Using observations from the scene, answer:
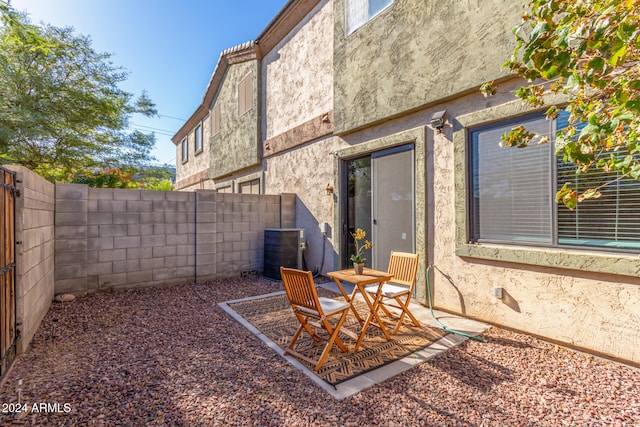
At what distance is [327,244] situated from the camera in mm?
6891

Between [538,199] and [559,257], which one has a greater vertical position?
[538,199]

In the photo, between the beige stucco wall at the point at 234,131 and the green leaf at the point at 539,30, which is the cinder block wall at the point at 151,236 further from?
the green leaf at the point at 539,30

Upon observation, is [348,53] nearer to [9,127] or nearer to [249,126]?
[249,126]

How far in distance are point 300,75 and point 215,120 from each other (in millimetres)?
6763

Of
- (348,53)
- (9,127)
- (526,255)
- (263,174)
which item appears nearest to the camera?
(526,255)

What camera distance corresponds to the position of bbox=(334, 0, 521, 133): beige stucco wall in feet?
12.7

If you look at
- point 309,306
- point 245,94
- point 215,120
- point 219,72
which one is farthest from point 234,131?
point 309,306

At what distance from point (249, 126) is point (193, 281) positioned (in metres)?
5.57

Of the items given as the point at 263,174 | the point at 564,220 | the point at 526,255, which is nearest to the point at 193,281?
the point at 263,174

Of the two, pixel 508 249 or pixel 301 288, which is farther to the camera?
pixel 508 249

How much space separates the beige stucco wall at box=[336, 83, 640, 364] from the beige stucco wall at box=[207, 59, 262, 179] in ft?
18.4

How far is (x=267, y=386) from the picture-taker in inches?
104

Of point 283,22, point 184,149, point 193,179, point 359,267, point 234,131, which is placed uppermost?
point 283,22

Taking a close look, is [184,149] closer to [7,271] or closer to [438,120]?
[7,271]
